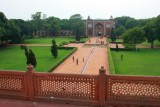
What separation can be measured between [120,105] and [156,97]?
1.16 meters

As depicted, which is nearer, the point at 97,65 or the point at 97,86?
the point at 97,86

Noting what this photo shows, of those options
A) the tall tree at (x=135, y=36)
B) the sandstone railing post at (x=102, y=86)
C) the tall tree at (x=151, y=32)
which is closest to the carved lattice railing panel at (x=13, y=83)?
the sandstone railing post at (x=102, y=86)

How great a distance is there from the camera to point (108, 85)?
7078 millimetres

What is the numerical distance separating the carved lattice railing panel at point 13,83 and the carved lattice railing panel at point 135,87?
2987 mm

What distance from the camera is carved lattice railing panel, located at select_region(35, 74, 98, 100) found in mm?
7172

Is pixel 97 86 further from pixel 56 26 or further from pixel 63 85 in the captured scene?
pixel 56 26

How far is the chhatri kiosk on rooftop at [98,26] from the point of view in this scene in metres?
79.6

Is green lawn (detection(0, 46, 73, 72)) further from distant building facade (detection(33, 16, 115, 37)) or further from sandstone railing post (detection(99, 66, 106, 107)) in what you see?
distant building facade (detection(33, 16, 115, 37))

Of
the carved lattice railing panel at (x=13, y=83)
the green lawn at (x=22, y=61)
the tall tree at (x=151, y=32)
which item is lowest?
the green lawn at (x=22, y=61)

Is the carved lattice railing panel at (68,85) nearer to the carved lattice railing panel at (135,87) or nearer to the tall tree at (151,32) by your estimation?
the carved lattice railing panel at (135,87)

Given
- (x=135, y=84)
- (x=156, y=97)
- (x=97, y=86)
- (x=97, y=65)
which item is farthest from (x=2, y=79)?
(x=97, y=65)

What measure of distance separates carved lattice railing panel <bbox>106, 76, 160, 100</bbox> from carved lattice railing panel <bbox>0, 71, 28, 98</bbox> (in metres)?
2.99

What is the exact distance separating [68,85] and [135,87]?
2.20 m

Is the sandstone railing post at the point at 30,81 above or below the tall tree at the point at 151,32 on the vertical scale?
below
